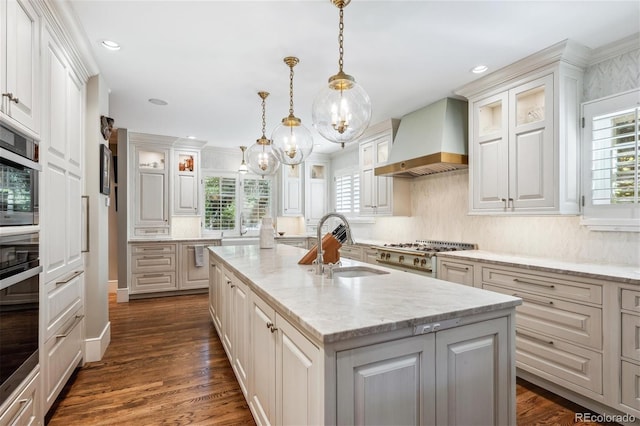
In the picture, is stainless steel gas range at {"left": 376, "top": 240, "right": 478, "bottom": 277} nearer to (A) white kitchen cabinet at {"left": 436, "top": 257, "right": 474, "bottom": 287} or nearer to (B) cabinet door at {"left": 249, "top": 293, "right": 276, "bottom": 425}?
(A) white kitchen cabinet at {"left": 436, "top": 257, "right": 474, "bottom": 287}

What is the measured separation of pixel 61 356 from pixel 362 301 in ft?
7.11

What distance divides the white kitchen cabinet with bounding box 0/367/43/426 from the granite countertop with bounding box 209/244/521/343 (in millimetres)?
1146

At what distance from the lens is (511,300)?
4.67 feet

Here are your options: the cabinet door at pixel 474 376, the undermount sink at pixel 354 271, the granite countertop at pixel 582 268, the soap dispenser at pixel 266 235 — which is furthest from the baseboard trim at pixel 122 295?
the cabinet door at pixel 474 376

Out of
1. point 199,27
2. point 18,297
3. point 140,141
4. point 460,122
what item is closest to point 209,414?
point 18,297

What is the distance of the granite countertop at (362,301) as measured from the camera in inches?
44.6

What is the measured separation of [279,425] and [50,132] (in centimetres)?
214

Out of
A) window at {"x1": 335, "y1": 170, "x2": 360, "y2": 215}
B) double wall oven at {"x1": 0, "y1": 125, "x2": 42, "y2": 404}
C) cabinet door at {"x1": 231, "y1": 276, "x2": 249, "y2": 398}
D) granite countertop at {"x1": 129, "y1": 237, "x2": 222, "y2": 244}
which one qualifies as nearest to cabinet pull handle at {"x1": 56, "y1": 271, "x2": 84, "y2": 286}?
double wall oven at {"x1": 0, "y1": 125, "x2": 42, "y2": 404}

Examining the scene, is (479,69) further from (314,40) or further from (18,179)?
(18,179)

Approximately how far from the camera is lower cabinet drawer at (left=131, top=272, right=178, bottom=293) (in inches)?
197

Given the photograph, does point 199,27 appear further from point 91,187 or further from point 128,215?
point 128,215

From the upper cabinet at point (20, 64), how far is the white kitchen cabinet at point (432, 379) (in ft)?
5.95

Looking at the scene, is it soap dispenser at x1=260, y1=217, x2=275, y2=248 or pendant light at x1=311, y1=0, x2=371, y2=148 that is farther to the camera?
soap dispenser at x1=260, y1=217, x2=275, y2=248

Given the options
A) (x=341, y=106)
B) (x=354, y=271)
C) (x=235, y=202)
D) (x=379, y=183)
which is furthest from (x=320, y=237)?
(x=235, y=202)
